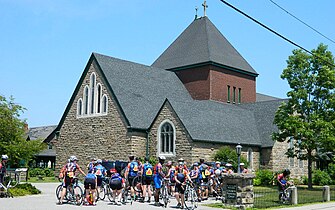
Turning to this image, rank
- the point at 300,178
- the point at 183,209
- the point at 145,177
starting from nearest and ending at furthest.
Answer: the point at 183,209 < the point at 145,177 < the point at 300,178

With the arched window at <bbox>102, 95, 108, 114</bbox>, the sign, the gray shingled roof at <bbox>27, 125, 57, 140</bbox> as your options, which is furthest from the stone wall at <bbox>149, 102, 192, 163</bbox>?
the gray shingled roof at <bbox>27, 125, 57, 140</bbox>

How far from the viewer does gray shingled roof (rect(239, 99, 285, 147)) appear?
3809 cm

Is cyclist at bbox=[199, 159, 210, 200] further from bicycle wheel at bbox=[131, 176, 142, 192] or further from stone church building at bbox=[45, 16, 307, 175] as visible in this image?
stone church building at bbox=[45, 16, 307, 175]

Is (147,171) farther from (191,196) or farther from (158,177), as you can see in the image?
(191,196)

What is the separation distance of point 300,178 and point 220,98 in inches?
420

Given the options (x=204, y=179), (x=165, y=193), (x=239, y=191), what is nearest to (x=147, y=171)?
(x=165, y=193)

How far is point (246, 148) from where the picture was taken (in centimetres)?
3600

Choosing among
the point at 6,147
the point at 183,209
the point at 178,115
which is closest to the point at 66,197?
the point at 183,209

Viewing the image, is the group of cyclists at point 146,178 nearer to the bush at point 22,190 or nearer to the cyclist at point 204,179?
the cyclist at point 204,179

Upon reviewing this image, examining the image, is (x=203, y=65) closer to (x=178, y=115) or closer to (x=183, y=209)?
(x=178, y=115)

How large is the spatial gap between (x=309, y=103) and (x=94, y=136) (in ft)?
54.5

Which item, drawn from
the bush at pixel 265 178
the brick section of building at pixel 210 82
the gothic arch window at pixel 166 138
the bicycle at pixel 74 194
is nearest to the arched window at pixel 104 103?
the gothic arch window at pixel 166 138

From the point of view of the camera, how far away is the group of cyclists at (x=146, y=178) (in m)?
16.5

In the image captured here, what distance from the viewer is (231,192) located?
17891 mm
